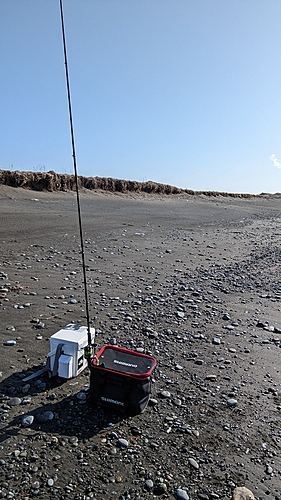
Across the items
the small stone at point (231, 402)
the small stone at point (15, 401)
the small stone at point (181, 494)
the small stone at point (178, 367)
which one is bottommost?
the small stone at point (181, 494)

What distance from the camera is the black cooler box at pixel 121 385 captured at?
3.04 metres

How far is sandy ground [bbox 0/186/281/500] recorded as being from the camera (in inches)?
101

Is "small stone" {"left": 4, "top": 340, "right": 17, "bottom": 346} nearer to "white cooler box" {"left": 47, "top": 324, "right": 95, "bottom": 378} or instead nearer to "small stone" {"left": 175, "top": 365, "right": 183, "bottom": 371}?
"white cooler box" {"left": 47, "top": 324, "right": 95, "bottom": 378}

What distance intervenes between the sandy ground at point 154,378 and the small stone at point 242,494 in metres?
0.03

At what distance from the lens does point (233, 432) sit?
3.11 metres

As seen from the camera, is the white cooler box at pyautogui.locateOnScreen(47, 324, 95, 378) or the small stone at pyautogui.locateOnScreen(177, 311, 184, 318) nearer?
the white cooler box at pyautogui.locateOnScreen(47, 324, 95, 378)

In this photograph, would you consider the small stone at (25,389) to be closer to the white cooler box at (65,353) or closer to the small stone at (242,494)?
the white cooler box at (65,353)

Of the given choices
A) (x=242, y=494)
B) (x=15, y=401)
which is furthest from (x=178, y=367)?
(x=15, y=401)

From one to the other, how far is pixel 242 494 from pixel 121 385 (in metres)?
1.15

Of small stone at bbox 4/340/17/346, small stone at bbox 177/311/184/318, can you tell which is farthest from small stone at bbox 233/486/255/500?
small stone at bbox 177/311/184/318

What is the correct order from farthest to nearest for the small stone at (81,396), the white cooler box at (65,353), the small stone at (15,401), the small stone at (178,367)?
the small stone at (178,367) → the white cooler box at (65,353) → the small stone at (81,396) → the small stone at (15,401)

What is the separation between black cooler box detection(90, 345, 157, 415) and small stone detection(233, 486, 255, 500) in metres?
0.96

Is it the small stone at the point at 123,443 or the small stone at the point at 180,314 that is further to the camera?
the small stone at the point at 180,314

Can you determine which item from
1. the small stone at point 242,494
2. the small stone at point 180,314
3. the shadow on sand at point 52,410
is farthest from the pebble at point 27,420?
the small stone at point 180,314
